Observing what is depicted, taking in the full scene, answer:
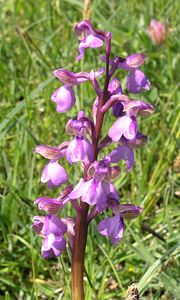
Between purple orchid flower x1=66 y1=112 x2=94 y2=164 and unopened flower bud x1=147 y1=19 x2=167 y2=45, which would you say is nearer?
purple orchid flower x1=66 y1=112 x2=94 y2=164

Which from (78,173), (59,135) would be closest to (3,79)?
(59,135)

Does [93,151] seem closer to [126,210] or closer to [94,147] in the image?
[94,147]

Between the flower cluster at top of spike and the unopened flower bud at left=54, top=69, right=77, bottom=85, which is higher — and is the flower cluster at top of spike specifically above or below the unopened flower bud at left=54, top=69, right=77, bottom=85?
below

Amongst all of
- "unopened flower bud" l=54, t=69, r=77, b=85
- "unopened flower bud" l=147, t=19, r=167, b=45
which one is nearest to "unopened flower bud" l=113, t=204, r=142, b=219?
"unopened flower bud" l=54, t=69, r=77, b=85

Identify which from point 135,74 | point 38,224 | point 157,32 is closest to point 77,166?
point 38,224

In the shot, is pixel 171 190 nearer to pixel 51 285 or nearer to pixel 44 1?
pixel 51 285

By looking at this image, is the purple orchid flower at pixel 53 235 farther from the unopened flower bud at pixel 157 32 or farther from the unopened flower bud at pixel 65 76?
the unopened flower bud at pixel 157 32

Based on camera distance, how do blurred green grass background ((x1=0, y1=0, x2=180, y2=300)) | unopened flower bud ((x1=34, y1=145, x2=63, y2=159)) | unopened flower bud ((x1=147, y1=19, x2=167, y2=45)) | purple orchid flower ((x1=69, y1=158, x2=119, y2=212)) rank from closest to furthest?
purple orchid flower ((x1=69, y1=158, x2=119, y2=212)), unopened flower bud ((x1=34, y1=145, x2=63, y2=159)), blurred green grass background ((x1=0, y1=0, x2=180, y2=300)), unopened flower bud ((x1=147, y1=19, x2=167, y2=45))

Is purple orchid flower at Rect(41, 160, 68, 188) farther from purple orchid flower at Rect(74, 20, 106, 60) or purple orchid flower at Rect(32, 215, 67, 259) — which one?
purple orchid flower at Rect(74, 20, 106, 60)
